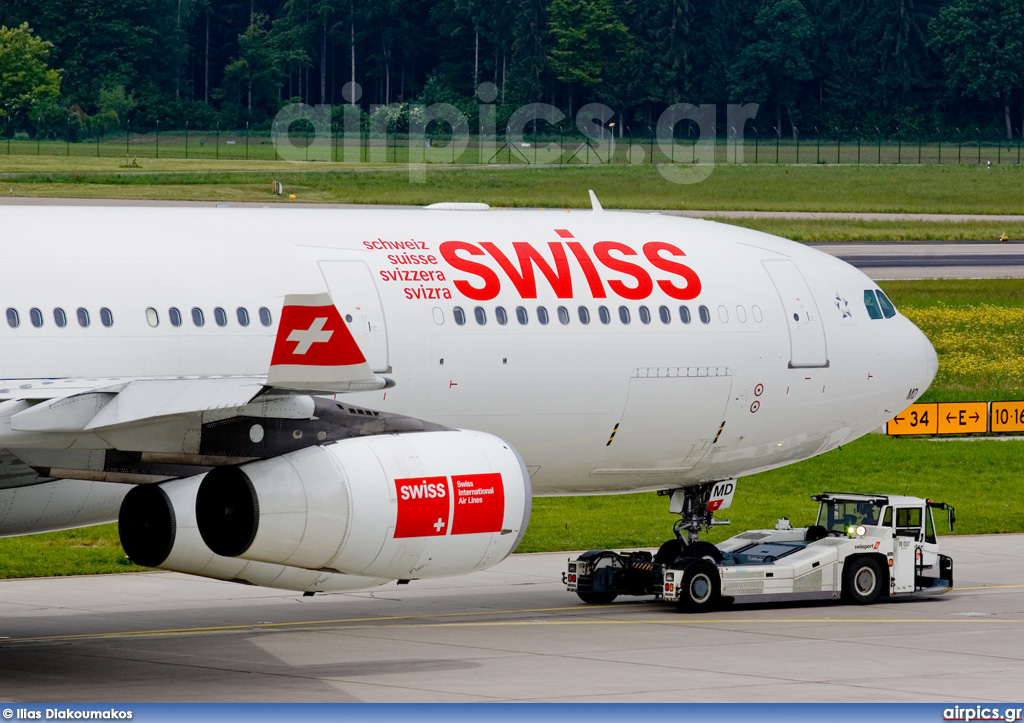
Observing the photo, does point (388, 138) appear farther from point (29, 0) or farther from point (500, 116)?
point (29, 0)

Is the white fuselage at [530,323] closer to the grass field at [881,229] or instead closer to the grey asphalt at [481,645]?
the grey asphalt at [481,645]

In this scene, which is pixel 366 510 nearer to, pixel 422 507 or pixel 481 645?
pixel 422 507

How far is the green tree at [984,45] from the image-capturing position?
138 meters

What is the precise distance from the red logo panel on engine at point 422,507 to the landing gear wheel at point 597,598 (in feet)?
28.1

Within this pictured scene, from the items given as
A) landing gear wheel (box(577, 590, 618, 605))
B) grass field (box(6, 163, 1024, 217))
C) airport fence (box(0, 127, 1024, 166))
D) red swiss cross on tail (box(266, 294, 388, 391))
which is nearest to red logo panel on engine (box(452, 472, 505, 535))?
red swiss cross on tail (box(266, 294, 388, 391))

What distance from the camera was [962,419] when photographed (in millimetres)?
43031

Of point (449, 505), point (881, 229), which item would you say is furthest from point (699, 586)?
point (881, 229)

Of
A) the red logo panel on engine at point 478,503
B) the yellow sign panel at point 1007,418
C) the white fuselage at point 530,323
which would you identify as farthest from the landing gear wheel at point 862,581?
the yellow sign panel at point 1007,418

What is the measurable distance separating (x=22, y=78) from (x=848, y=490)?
8227 cm

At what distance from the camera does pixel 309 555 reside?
16.5 m

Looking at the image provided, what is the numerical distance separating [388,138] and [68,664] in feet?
340

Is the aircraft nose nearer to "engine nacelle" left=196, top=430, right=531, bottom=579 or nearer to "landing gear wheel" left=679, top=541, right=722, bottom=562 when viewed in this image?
"landing gear wheel" left=679, top=541, right=722, bottom=562

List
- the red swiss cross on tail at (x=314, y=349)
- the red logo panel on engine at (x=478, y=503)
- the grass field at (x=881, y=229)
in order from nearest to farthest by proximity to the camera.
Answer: the red swiss cross on tail at (x=314, y=349) → the red logo panel on engine at (x=478, y=503) → the grass field at (x=881, y=229)

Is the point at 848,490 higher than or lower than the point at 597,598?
lower
